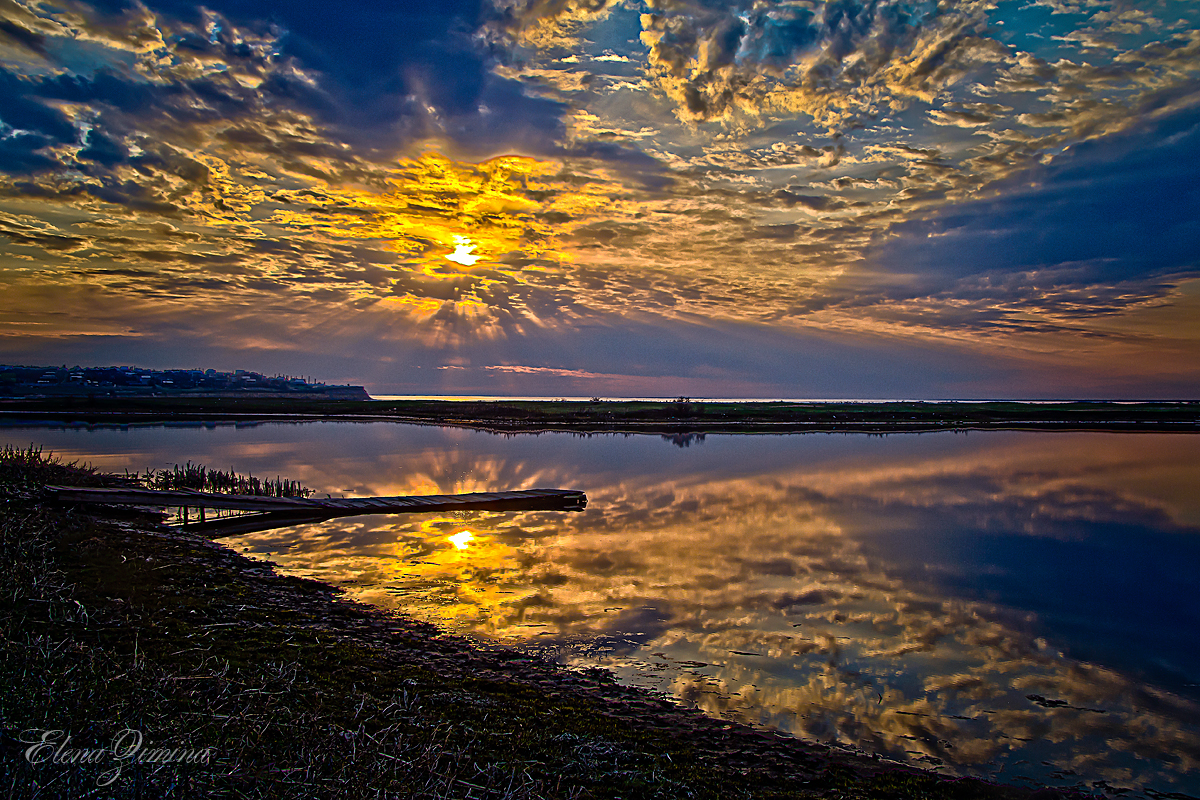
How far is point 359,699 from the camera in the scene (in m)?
7.38

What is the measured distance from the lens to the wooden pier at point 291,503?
64.4 feet

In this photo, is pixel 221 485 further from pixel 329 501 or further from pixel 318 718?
pixel 318 718

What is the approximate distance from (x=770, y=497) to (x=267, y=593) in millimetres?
20430

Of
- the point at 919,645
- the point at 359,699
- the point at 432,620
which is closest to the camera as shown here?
the point at 359,699

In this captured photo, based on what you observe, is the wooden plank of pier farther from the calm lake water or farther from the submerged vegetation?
the submerged vegetation

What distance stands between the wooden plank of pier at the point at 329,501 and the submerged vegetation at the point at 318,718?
9219mm

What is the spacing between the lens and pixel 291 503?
2217 cm

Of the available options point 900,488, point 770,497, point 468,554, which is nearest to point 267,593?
point 468,554

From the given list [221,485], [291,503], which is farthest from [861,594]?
[221,485]

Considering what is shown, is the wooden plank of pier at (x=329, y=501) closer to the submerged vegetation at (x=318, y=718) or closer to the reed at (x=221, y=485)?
the reed at (x=221, y=485)

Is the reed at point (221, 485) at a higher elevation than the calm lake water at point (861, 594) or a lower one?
higher

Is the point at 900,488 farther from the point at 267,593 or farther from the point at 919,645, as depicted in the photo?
the point at 267,593

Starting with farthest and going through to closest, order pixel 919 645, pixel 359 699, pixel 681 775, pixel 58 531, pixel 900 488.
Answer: pixel 900 488 < pixel 58 531 < pixel 919 645 < pixel 359 699 < pixel 681 775

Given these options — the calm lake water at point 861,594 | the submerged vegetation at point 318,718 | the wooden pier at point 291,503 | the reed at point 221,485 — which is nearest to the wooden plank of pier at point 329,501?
the wooden pier at point 291,503
